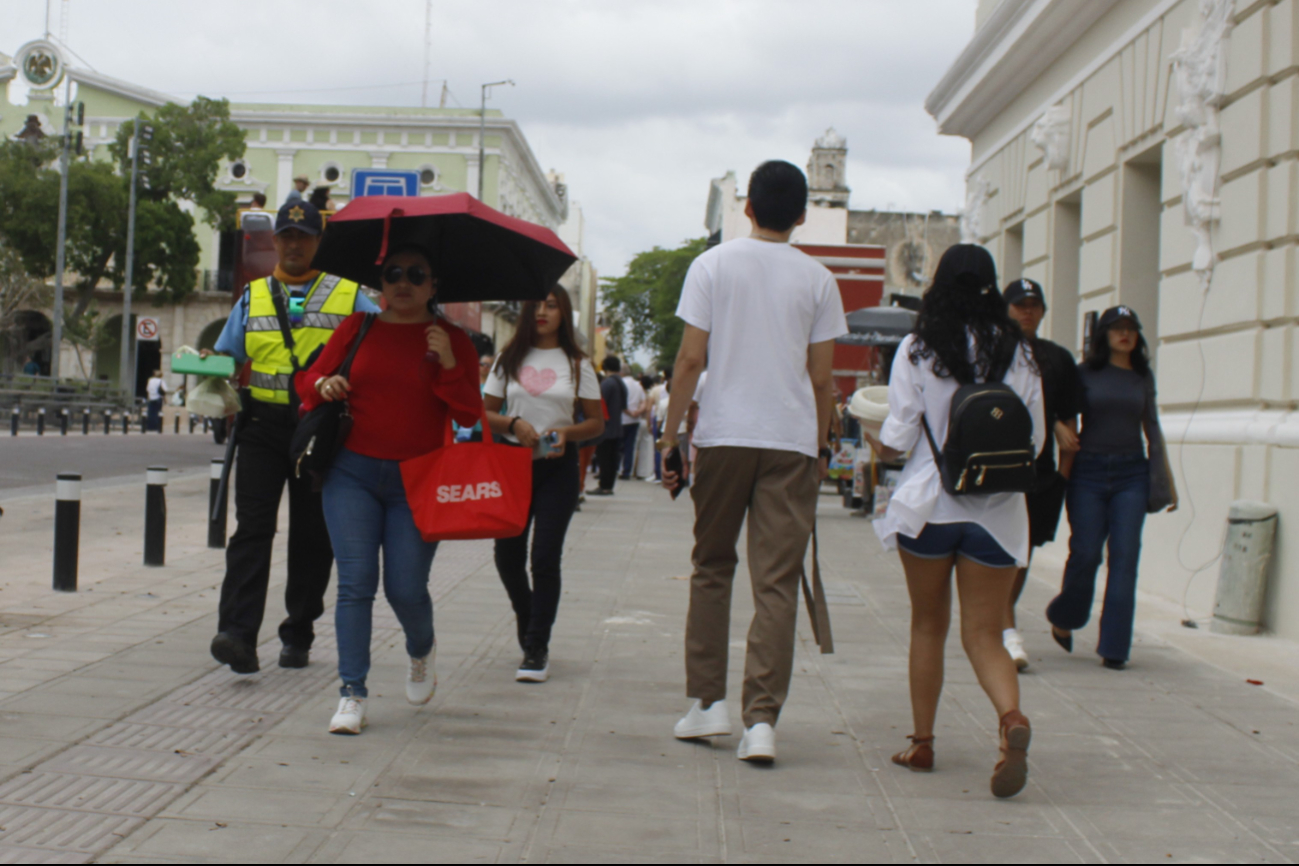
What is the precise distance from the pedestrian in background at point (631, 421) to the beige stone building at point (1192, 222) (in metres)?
7.88

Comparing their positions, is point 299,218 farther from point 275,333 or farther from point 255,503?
point 255,503

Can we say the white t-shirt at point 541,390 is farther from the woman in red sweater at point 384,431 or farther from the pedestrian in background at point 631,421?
the pedestrian in background at point 631,421

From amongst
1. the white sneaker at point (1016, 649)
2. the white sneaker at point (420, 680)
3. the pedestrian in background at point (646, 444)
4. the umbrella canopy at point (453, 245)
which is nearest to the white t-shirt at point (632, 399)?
the pedestrian in background at point (646, 444)

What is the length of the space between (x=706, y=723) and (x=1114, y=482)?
3.02 meters

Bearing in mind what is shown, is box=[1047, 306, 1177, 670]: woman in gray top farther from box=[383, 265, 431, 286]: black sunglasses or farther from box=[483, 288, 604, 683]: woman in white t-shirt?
box=[383, 265, 431, 286]: black sunglasses

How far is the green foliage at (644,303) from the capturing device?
73.0m

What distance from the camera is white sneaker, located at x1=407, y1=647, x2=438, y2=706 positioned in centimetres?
512

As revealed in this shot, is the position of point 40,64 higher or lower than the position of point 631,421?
higher

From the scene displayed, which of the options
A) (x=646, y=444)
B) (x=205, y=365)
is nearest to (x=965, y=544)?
(x=205, y=365)

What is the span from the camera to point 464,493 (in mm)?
4789

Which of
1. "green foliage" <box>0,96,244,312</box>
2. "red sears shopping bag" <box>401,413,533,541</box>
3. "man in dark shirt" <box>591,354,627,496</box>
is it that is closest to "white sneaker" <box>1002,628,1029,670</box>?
"red sears shopping bag" <box>401,413,533,541</box>

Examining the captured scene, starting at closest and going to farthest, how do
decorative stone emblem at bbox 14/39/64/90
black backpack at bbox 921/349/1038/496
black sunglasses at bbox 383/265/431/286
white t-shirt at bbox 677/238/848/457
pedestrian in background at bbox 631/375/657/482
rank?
black backpack at bbox 921/349/1038/496 < white t-shirt at bbox 677/238/848/457 < black sunglasses at bbox 383/265/431/286 < pedestrian in background at bbox 631/375/657/482 < decorative stone emblem at bbox 14/39/64/90

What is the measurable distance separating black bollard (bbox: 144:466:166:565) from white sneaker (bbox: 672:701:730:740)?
17.7ft

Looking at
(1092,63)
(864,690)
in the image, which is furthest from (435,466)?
Result: (1092,63)
